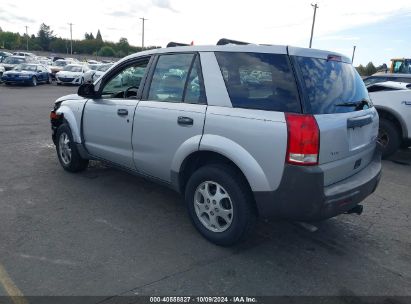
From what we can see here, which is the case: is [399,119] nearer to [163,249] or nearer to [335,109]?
[335,109]

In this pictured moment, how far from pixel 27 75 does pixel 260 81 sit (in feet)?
73.8

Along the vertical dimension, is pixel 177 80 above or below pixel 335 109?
above

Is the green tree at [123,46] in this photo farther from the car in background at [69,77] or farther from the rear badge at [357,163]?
the rear badge at [357,163]

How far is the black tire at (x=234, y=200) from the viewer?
10.5 feet

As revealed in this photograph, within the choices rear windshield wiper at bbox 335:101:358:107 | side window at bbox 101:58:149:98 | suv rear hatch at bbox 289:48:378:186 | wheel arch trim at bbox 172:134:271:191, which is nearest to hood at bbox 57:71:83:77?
side window at bbox 101:58:149:98

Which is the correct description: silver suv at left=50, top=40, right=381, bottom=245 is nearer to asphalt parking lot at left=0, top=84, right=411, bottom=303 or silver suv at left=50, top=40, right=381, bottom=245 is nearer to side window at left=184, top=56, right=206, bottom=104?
side window at left=184, top=56, right=206, bottom=104

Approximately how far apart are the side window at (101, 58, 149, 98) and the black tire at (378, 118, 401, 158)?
16.6 ft

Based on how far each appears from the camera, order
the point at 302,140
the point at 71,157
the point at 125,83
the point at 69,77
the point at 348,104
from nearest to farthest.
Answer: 1. the point at 302,140
2. the point at 348,104
3. the point at 125,83
4. the point at 71,157
5. the point at 69,77

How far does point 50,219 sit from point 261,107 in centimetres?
257

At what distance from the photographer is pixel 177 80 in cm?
382

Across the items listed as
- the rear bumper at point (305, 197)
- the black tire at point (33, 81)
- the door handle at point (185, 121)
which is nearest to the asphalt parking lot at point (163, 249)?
the rear bumper at point (305, 197)

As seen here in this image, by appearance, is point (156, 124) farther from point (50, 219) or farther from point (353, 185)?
point (353, 185)

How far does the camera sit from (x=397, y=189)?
18.0 feet

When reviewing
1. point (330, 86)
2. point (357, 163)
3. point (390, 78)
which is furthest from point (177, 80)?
point (390, 78)
